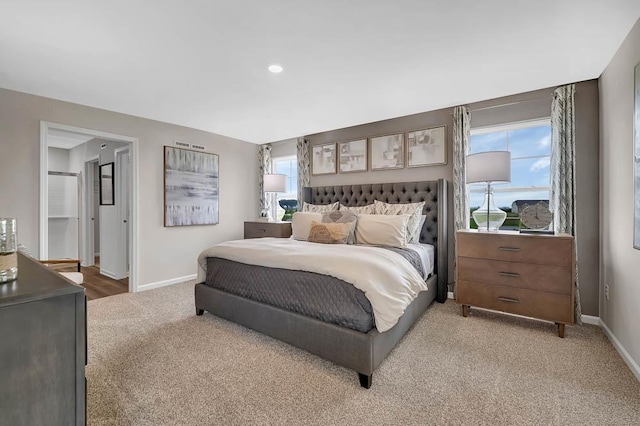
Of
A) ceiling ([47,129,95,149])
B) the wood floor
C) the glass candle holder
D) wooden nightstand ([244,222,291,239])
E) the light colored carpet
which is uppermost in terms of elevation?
ceiling ([47,129,95,149])

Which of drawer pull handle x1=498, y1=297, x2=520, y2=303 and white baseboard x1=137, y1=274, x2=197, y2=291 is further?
white baseboard x1=137, y1=274, x2=197, y2=291

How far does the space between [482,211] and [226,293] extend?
112 inches

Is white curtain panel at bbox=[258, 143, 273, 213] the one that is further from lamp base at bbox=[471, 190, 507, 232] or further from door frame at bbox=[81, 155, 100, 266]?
lamp base at bbox=[471, 190, 507, 232]

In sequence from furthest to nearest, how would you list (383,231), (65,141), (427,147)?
(65,141) → (427,147) → (383,231)

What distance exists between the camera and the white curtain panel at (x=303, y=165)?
16.2ft

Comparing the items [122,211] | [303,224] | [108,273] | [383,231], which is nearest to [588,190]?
[383,231]

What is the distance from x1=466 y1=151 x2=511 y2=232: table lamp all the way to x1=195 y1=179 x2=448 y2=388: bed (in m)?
0.49

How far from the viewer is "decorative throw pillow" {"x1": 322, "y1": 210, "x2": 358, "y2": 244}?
3.27m

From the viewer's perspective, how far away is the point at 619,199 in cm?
230

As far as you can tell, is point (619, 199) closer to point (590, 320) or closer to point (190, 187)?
point (590, 320)

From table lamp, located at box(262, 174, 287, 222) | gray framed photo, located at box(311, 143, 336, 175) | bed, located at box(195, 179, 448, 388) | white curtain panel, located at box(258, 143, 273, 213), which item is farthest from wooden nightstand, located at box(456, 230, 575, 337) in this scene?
white curtain panel, located at box(258, 143, 273, 213)

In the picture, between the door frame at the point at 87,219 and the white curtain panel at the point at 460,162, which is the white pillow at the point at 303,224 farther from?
the door frame at the point at 87,219

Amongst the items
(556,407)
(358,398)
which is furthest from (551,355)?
(358,398)

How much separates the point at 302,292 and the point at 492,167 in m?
2.23
